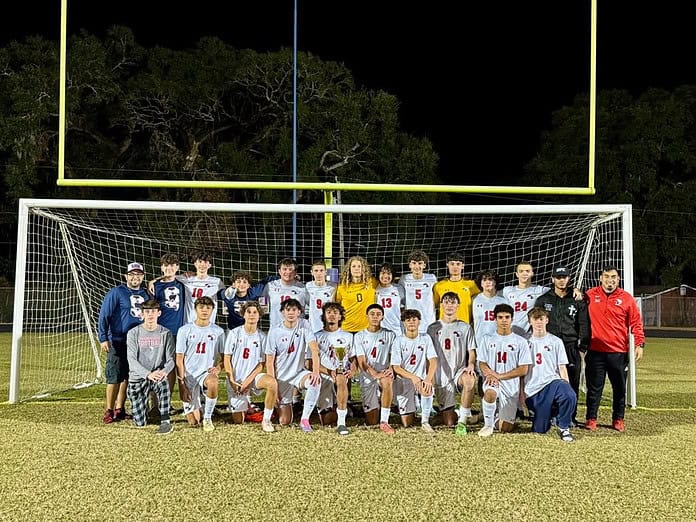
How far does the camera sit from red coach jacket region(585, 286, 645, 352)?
21.5 feet

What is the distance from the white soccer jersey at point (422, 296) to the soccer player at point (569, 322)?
3.67ft

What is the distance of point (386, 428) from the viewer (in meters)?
6.20

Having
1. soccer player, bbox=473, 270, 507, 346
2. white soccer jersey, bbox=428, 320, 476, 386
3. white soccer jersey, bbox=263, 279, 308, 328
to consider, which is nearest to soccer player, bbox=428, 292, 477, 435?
white soccer jersey, bbox=428, 320, 476, 386

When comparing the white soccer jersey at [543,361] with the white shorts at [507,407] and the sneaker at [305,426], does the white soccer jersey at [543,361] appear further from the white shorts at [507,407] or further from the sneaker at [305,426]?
the sneaker at [305,426]

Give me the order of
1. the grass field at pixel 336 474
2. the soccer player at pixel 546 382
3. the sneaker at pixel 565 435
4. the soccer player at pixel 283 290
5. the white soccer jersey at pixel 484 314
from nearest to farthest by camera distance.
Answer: the grass field at pixel 336 474 < the sneaker at pixel 565 435 < the soccer player at pixel 546 382 < the white soccer jersey at pixel 484 314 < the soccer player at pixel 283 290

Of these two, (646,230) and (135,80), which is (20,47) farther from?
(646,230)

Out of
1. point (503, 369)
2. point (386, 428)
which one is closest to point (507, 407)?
point (503, 369)

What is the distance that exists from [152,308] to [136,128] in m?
18.2

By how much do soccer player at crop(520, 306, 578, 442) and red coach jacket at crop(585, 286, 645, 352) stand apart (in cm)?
54

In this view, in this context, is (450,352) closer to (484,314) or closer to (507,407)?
(484,314)

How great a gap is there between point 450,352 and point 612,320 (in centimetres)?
142

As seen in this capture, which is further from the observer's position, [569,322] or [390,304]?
[390,304]

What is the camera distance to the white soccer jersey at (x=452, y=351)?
22.0 ft

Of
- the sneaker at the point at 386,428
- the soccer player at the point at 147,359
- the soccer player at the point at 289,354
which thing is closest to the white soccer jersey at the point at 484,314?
the sneaker at the point at 386,428
